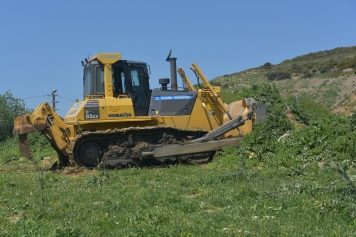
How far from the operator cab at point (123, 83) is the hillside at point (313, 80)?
30.0 metres

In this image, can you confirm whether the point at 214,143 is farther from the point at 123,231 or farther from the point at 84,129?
the point at 123,231

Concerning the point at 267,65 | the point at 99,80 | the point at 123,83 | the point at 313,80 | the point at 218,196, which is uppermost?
the point at 267,65

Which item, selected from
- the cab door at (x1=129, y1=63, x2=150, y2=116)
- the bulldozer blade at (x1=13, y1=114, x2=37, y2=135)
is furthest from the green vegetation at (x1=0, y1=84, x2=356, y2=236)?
the cab door at (x1=129, y1=63, x2=150, y2=116)

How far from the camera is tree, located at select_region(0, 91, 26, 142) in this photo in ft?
111

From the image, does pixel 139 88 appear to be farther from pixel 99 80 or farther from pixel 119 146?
pixel 119 146

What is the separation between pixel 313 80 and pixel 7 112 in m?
43.1

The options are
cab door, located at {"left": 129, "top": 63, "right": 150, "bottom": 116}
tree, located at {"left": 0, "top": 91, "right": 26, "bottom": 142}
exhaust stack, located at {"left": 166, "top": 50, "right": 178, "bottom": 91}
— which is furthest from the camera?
tree, located at {"left": 0, "top": 91, "right": 26, "bottom": 142}

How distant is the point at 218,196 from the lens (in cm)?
909

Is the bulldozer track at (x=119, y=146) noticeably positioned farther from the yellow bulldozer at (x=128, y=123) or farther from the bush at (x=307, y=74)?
the bush at (x=307, y=74)

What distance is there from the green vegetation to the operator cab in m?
2.25

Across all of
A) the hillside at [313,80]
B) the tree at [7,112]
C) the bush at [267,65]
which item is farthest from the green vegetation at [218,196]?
the bush at [267,65]

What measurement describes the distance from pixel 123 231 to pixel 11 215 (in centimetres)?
245

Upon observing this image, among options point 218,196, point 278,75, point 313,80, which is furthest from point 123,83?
point 278,75

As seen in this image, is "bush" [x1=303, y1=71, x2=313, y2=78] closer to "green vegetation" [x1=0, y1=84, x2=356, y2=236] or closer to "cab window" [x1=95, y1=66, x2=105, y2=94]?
"green vegetation" [x1=0, y1=84, x2=356, y2=236]
